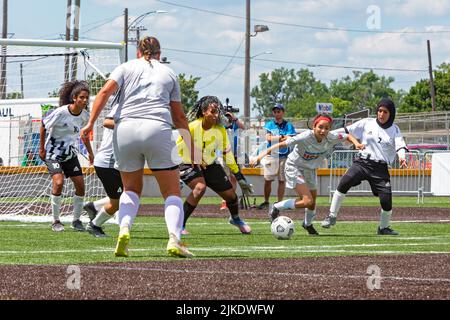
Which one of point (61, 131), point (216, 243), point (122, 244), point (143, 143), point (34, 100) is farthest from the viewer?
point (34, 100)

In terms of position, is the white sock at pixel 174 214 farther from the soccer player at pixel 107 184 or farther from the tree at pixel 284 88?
the tree at pixel 284 88

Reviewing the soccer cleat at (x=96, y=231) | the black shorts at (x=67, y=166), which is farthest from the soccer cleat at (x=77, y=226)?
the soccer cleat at (x=96, y=231)

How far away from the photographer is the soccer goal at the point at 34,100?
1966 cm

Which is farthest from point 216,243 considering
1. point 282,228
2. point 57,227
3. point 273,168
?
point 273,168

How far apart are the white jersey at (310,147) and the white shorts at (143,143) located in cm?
523

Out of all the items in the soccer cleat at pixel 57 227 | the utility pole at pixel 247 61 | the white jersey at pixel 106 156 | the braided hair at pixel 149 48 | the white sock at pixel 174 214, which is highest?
the utility pole at pixel 247 61

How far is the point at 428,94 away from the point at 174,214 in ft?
297

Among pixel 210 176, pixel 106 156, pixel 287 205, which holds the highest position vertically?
pixel 106 156

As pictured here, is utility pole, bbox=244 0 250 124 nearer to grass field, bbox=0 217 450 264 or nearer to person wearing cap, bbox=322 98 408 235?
grass field, bbox=0 217 450 264

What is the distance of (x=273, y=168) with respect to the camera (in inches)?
926

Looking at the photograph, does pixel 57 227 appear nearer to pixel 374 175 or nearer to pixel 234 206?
pixel 234 206

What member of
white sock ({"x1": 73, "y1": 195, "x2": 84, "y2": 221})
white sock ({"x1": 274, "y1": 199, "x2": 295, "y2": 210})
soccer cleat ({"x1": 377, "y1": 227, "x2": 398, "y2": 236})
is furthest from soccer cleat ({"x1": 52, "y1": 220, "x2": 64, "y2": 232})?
soccer cleat ({"x1": 377, "y1": 227, "x2": 398, "y2": 236})

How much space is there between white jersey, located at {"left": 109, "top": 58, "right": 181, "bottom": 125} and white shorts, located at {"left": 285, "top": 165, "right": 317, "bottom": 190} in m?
→ 5.29
